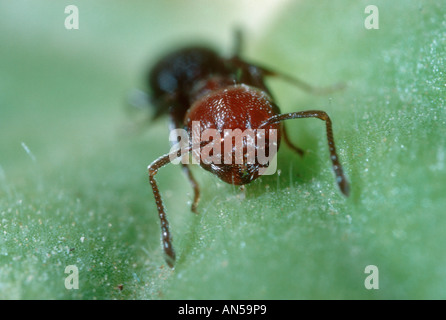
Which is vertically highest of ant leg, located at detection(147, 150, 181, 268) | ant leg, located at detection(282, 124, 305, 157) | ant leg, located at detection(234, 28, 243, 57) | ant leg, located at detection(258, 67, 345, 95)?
ant leg, located at detection(234, 28, 243, 57)

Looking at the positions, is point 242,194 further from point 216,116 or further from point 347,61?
point 347,61

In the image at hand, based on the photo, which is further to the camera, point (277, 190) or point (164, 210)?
point (164, 210)

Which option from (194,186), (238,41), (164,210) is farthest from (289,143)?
(238,41)

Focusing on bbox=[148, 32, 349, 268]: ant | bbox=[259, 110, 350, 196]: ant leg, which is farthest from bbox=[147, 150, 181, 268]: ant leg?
bbox=[259, 110, 350, 196]: ant leg

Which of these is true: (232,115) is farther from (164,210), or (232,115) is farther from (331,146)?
(164,210)

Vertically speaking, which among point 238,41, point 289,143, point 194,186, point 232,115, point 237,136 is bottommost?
point 194,186

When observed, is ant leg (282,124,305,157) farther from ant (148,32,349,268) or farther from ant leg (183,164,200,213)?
ant leg (183,164,200,213)

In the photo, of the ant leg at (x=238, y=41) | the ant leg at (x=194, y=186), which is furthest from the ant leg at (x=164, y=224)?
the ant leg at (x=238, y=41)
